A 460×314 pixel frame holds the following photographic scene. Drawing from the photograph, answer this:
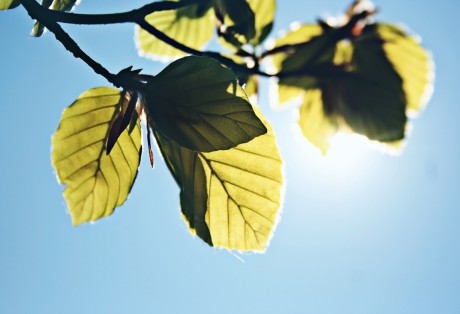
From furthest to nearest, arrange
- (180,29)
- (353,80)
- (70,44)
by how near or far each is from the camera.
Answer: (180,29) → (353,80) → (70,44)

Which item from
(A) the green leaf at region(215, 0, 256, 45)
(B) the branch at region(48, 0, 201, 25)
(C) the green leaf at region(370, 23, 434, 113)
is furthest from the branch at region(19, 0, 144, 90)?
(C) the green leaf at region(370, 23, 434, 113)

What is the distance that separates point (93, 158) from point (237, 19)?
279mm

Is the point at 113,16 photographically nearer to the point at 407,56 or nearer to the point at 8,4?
the point at 8,4

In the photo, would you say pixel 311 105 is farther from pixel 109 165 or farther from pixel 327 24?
pixel 109 165

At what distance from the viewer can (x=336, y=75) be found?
67 centimetres

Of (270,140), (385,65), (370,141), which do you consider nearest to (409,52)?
(385,65)

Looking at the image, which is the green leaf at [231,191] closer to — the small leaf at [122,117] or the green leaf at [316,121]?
the small leaf at [122,117]

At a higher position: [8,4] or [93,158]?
[8,4]

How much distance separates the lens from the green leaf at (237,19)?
0.66m

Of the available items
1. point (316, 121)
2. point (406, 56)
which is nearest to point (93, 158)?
point (316, 121)

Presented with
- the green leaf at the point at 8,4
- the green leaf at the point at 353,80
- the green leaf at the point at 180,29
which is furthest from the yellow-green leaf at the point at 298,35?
the green leaf at the point at 8,4

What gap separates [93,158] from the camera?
1.86 ft

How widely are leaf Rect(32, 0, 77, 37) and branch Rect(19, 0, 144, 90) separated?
0.12 meters

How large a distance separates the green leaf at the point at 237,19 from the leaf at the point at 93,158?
0.23m
